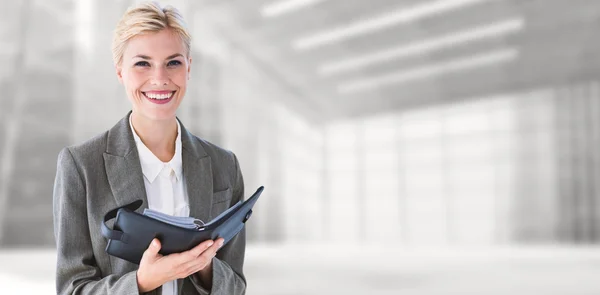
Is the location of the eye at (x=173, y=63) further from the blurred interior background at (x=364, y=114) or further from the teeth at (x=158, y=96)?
the blurred interior background at (x=364, y=114)

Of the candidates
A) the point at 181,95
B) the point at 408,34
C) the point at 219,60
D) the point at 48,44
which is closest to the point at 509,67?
the point at 408,34

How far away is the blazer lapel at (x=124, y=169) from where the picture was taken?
1642mm

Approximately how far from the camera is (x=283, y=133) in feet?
88.3

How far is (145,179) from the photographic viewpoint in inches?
68.2

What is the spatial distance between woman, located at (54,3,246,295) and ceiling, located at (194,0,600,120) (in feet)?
60.0

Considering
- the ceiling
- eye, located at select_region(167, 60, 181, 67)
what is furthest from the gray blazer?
the ceiling

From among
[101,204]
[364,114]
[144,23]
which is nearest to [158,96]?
[144,23]

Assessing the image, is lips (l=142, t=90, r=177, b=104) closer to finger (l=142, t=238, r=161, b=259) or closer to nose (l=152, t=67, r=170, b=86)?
nose (l=152, t=67, r=170, b=86)

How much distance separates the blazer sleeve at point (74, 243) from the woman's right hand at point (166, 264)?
0.16ft

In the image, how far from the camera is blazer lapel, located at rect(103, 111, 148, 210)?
164 centimetres

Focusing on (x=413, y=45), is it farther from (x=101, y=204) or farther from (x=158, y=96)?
(x=101, y=204)

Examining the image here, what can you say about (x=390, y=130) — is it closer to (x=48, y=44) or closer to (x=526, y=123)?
(x=526, y=123)

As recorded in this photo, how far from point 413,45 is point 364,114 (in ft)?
25.6

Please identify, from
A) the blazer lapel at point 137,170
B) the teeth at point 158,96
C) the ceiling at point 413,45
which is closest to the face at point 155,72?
the teeth at point 158,96
